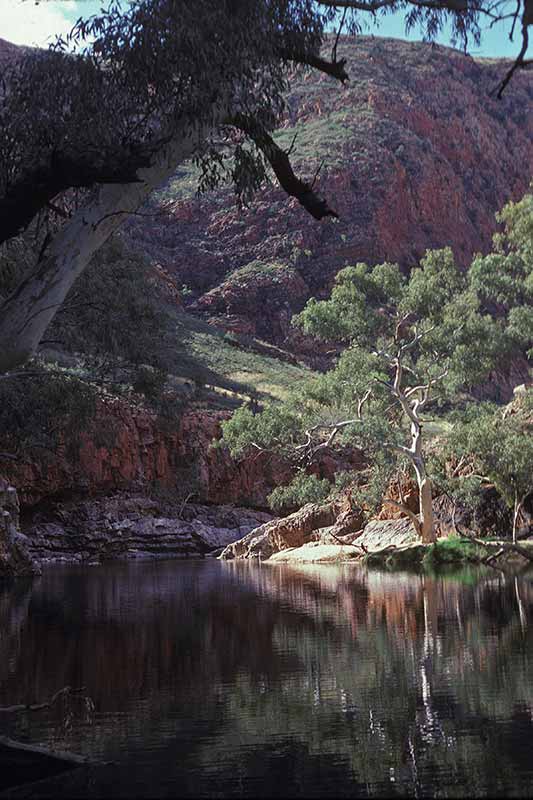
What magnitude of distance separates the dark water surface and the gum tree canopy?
9.09ft

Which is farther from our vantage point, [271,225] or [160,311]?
[271,225]

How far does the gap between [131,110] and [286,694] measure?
4571mm

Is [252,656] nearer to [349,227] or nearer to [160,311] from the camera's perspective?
[160,311]

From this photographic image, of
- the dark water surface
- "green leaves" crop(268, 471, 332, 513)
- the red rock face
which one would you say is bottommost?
the dark water surface

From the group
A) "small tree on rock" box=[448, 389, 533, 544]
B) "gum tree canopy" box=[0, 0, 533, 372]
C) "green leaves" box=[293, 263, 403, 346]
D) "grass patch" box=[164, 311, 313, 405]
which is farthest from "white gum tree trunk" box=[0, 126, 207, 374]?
"grass patch" box=[164, 311, 313, 405]

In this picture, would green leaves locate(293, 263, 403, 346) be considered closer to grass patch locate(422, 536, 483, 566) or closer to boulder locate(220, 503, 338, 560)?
boulder locate(220, 503, 338, 560)

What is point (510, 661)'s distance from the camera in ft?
27.3

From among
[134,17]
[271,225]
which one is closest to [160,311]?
[134,17]

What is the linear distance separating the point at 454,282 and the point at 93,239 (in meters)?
26.6

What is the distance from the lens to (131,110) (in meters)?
7.28

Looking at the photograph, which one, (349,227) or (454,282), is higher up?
(349,227)

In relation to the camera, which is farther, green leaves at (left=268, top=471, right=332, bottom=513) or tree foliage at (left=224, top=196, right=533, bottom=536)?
green leaves at (left=268, top=471, right=332, bottom=513)

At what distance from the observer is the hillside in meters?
82.6

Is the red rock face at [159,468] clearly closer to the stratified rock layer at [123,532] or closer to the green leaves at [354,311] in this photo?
the stratified rock layer at [123,532]
